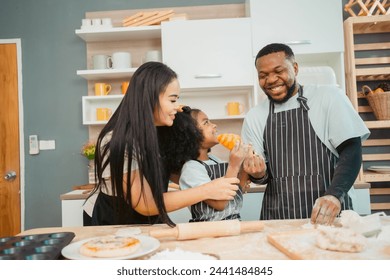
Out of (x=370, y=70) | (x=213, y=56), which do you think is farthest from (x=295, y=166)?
(x=370, y=70)

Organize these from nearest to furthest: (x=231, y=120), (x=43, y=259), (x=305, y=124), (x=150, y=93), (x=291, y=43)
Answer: (x=43, y=259)
(x=150, y=93)
(x=305, y=124)
(x=291, y=43)
(x=231, y=120)

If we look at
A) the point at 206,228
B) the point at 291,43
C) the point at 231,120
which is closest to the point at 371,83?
the point at 291,43

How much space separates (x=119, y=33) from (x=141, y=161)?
4.64 feet

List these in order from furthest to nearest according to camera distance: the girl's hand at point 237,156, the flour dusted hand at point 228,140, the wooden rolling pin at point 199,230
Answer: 1. the flour dusted hand at point 228,140
2. the girl's hand at point 237,156
3. the wooden rolling pin at point 199,230

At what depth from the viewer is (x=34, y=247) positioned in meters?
0.62

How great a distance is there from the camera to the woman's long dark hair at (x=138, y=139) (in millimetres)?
828

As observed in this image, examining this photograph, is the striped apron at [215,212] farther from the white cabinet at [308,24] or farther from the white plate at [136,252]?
the white cabinet at [308,24]

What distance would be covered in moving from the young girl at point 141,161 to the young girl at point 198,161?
Result: 13 centimetres

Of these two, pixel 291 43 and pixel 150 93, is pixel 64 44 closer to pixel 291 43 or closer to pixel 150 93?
pixel 291 43

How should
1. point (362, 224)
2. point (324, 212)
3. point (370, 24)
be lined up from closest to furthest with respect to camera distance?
point (362, 224), point (324, 212), point (370, 24)

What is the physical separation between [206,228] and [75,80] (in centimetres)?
180

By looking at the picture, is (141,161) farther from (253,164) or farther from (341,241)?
(341,241)

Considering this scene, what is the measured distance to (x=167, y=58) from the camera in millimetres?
1960

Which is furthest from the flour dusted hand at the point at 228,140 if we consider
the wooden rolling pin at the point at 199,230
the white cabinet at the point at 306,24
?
the white cabinet at the point at 306,24
